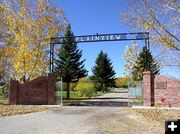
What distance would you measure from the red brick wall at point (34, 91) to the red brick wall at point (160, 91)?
701 cm

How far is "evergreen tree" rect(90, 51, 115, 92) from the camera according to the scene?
7169 centimetres

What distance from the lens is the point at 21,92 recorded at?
25969mm

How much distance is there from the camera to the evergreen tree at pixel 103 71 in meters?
71.7

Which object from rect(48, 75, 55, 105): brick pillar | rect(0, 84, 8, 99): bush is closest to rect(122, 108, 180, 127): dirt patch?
rect(48, 75, 55, 105): brick pillar

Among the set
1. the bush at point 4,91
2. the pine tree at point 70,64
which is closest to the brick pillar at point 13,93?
the bush at point 4,91

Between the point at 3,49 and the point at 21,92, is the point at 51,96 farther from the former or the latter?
the point at 3,49

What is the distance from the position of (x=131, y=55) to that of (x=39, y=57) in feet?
77.1

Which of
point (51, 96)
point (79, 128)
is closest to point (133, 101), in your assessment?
point (51, 96)

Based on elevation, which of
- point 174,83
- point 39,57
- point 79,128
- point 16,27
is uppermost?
point 16,27

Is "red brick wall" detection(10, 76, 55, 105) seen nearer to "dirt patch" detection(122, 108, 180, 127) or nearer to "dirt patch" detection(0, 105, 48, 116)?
"dirt patch" detection(0, 105, 48, 116)

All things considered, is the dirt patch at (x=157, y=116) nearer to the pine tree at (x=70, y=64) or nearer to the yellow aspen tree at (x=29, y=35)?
the yellow aspen tree at (x=29, y=35)

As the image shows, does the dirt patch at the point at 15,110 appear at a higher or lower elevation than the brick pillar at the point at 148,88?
lower

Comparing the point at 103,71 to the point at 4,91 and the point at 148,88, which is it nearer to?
the point at 4,91

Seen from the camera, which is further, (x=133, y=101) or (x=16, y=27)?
(x=16, y=27)
